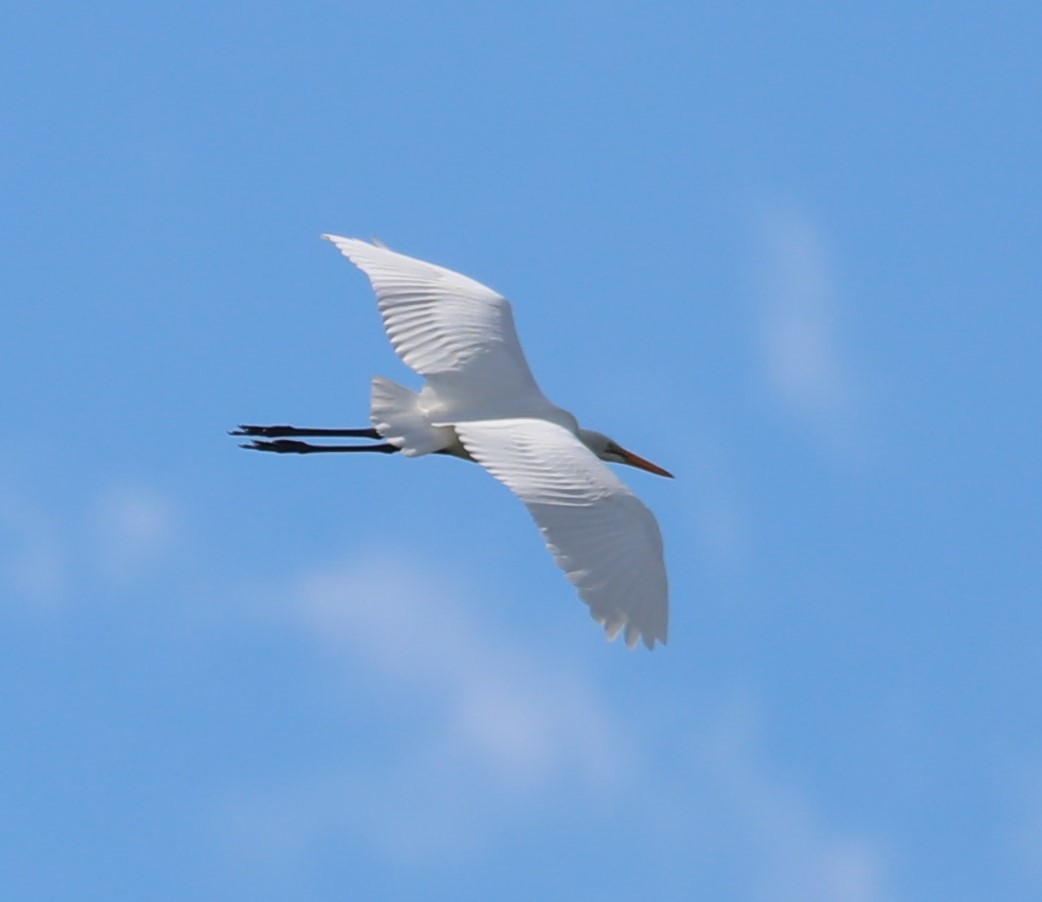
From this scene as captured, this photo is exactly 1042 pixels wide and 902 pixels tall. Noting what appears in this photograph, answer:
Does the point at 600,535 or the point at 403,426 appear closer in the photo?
the point at 600,535

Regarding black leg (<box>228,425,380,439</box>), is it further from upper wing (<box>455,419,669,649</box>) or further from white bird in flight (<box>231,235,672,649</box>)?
upper wing (<box>455,419,669,649</box>)

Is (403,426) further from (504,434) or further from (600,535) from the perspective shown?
(600,535)

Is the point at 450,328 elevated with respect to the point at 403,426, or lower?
elevated

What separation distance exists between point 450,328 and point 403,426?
95cm

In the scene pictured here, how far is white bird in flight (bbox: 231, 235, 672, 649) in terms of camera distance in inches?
512

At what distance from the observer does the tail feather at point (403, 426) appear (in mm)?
15219

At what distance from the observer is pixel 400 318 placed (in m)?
15.9

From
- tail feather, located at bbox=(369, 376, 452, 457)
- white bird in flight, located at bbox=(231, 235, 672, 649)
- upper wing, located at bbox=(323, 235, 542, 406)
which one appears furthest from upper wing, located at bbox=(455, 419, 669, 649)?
upper wing, located at bbox=(323, 235, 542, 406)

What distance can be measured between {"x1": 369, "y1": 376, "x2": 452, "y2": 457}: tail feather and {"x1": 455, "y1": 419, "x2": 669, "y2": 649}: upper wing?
4.99 feet

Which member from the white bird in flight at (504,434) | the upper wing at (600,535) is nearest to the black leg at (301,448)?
the white bird in flight at (504,434)

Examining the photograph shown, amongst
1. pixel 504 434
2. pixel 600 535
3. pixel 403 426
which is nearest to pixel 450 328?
pixel 403 426

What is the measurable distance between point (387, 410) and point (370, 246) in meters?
1.99

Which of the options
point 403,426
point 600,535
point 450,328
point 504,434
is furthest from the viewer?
point 450,328

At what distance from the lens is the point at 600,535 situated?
1307 centimetres
